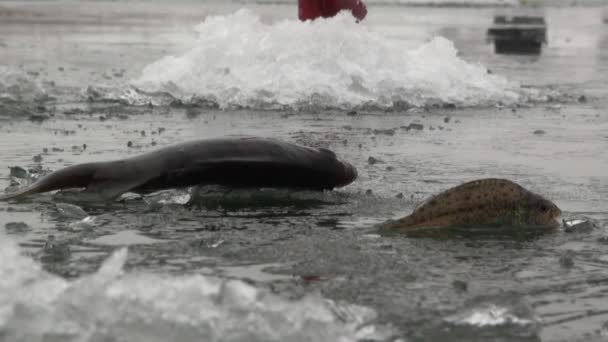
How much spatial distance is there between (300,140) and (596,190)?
8.96 feet

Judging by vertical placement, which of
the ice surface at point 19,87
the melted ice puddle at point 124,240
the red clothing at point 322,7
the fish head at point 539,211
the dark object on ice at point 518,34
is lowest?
the melted ice puddle at point 124,240

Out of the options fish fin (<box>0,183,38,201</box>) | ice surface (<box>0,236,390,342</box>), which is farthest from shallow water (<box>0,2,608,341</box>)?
fish fin (<box>0,183,38,201</box>)

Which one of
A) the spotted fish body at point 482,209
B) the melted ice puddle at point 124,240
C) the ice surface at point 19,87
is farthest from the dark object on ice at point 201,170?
the ice surface at point 19,87

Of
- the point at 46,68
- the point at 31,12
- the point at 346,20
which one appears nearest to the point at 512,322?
the point at 346,20

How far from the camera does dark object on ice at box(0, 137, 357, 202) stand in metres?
6.83

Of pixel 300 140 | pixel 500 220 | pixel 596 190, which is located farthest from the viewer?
pixel 300 140

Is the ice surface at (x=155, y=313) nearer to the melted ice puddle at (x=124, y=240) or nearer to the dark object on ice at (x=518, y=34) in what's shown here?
the melted ice puddle at (x=124, y=240)

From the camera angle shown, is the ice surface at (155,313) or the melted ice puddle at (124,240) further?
the melted ice puddle at (124,240)

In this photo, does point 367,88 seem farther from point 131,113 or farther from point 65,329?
point 65,329

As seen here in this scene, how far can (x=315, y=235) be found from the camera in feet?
20.1

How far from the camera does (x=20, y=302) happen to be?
4.20 m

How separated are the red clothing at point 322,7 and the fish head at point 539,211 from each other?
6.81 meters

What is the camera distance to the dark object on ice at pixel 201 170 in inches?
269

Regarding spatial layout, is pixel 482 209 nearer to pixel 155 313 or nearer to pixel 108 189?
pixel 108 189
